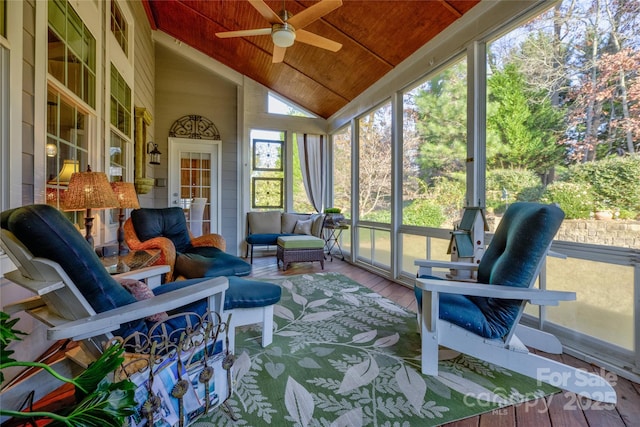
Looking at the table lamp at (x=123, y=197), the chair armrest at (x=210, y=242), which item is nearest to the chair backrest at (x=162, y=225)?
the chair armrest at (x=210, y=242)

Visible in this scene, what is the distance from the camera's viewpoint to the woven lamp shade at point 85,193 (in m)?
1.86

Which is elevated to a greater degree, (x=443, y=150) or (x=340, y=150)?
(x=340, y=150)

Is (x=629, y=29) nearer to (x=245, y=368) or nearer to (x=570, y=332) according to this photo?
(x=570, y=332)

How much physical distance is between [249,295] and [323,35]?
3424 millimetres

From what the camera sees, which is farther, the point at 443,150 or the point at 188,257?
the point at 443,150

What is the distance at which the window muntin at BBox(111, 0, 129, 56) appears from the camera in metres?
3.16

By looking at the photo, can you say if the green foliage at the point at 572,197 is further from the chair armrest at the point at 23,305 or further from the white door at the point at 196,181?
the white door at the point at 196,181

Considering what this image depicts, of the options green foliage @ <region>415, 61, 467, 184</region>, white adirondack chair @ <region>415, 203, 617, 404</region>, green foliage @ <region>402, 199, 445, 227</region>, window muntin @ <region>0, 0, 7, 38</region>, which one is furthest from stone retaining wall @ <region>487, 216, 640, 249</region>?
window muntin @ <region>0, 0, 7, 38</region>

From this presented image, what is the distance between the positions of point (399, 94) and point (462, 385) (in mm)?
3385

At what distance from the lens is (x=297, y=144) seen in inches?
238

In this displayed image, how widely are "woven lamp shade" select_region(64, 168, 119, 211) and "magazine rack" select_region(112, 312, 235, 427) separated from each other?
1060 mm

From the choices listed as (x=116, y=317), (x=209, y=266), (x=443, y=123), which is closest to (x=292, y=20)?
(x=443, y=123)

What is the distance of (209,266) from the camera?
8.75ft

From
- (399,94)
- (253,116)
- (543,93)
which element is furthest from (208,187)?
(543,93)
